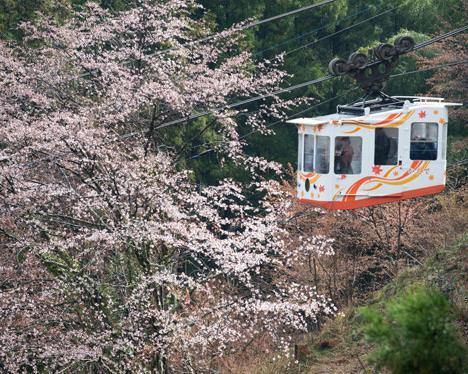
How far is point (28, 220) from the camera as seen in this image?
12742 mm

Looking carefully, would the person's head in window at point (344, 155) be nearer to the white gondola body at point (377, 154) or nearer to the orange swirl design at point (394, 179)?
the white gondola body at point (377, 154)

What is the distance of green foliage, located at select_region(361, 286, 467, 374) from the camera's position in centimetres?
559

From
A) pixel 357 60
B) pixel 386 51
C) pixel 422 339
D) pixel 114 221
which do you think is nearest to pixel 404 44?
pixel 386 51

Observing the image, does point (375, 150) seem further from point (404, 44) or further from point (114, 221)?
point (114, 221)

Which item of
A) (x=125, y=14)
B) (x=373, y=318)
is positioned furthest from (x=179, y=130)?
(x=373, y=318)

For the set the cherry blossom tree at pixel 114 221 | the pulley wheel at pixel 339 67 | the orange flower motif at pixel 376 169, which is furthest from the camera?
the orange flower motif at pixel 376 169

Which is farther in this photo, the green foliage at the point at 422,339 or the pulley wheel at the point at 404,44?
the pulley wheel at the point at 404,44

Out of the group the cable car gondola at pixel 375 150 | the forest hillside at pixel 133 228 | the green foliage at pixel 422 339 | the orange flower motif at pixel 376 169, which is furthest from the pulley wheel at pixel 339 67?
the green foliage at pixel 422 339

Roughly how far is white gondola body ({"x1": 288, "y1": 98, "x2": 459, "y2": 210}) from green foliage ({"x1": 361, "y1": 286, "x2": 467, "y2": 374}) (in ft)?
24.6

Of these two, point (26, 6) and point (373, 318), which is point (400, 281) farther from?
point (26, 6)

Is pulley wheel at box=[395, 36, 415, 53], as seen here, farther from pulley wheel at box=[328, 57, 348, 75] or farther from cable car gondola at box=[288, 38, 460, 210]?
pulley wheel at box=[328, 57, 348, 75]

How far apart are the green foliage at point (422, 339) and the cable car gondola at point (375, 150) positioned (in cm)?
749

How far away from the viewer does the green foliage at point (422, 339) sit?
18.4ft

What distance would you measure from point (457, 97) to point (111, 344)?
1545cm
